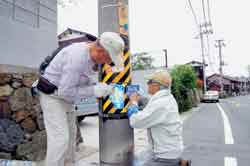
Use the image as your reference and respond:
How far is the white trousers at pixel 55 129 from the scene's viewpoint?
6.44ft

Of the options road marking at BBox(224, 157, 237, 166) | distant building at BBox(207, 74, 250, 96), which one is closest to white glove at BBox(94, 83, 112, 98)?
road marking at BBox(224, 157, 237, 166)

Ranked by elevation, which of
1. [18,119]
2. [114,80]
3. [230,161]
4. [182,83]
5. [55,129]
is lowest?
[230,161]

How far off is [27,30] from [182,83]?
1073cm

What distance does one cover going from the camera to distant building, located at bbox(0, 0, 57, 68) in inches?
224

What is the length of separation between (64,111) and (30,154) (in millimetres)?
1956

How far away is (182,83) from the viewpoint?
15.0 meters

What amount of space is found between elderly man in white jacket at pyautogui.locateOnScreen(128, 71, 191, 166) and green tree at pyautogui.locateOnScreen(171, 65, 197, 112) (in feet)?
33.4

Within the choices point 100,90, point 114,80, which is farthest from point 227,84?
point 100,90

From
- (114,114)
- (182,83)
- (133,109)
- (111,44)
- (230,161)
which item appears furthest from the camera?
(182,83)

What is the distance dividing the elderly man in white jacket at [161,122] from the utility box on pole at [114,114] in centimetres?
29

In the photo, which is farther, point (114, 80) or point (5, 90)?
point (5, 90)

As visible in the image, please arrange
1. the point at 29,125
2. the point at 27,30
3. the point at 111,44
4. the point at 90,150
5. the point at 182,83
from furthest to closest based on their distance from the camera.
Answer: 1. the point at 182,83
2. the point at 27,30
3. the point at 90,150
4. the point at 29,125
5. the point at 111,44

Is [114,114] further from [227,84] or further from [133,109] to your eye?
[227,84]

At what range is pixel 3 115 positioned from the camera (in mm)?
3564
